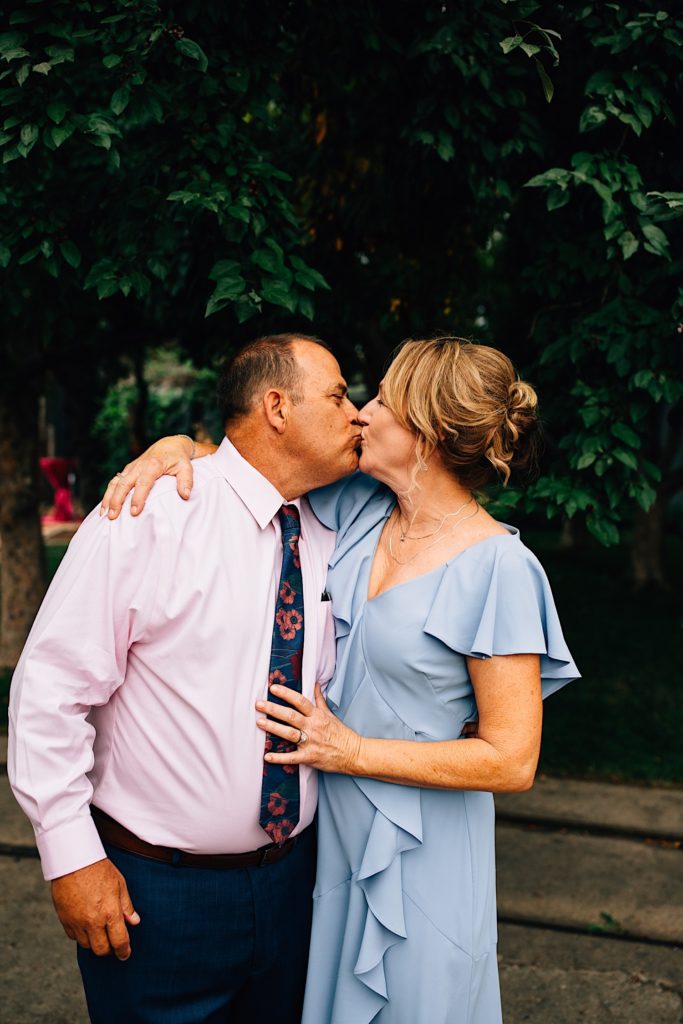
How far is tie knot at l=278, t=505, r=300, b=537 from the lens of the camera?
90.7 inches

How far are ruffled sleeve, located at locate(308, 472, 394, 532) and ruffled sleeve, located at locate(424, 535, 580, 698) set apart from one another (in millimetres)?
408

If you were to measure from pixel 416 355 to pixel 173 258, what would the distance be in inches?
100

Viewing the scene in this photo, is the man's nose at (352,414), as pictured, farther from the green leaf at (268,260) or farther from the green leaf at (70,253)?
the green leaf at (70,253)

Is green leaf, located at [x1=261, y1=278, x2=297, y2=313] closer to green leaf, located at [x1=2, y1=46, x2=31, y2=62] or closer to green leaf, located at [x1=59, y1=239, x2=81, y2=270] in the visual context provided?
green leaf, located at [x1=59, y1=239, x2=81, y2=270]

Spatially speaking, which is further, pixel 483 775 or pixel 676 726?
pixel 676 726

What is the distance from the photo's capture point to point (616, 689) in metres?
7.26

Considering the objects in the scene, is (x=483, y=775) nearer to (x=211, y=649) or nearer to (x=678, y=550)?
(x=211, y=649)

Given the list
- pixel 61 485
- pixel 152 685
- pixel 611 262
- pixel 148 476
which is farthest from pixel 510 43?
pixel 61 485

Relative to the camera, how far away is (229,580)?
214 centimetres

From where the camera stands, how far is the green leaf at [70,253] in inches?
126

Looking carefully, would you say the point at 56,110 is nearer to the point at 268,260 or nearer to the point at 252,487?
the point at 268,260

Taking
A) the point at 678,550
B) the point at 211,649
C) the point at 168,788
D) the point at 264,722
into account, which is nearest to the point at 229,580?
the point at 211,649

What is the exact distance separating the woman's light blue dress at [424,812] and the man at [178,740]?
16 cm

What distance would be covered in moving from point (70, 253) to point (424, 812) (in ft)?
7.30
